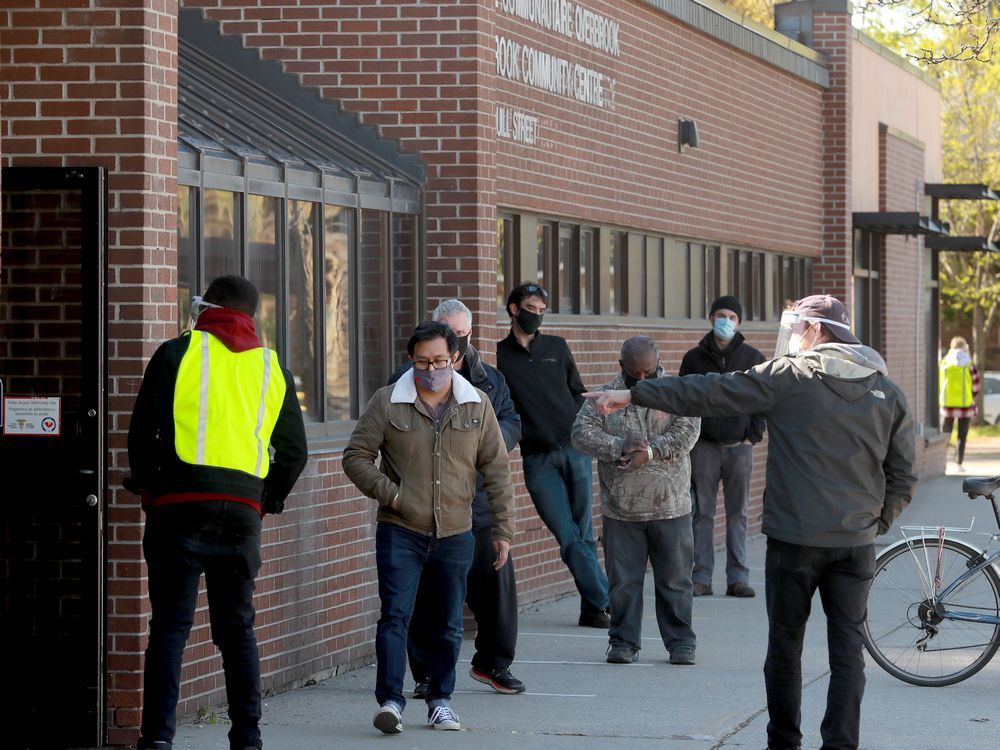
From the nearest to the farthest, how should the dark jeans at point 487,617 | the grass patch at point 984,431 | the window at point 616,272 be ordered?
1. the dark jeans at point 487,617
2. the window at point 616,272
3. the grass patch at point 984,431

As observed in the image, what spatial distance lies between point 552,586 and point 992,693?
404cm

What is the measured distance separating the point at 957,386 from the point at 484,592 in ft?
61.6

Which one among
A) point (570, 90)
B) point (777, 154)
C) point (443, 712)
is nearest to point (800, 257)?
point (777, 154)

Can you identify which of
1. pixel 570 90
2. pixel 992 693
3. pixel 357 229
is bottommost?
pixel 992 693

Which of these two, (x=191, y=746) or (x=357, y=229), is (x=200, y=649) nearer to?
(x=191, y=746)

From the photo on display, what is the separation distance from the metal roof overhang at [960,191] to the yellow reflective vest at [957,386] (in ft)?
8.36

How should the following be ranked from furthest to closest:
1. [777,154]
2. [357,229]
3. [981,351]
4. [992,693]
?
[981,351], [777,154], [357,229], [992,693]

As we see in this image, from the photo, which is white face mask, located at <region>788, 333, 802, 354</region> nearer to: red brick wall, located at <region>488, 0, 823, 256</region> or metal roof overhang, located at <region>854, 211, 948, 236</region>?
red brick wall, located at <region>488, 0, 823, 256</region>

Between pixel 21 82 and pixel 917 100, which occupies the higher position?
pixel 917 100

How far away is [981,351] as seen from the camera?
41.4m

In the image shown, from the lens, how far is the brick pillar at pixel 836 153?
805 inches

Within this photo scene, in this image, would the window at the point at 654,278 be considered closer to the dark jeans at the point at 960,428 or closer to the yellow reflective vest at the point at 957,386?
the dark jeans at the point at 960,428

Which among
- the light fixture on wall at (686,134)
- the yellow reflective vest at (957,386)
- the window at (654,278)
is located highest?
the light fixture on wall at (686,134)

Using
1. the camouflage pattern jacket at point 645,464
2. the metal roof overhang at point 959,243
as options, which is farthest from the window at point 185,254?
the metal roof overhang at point 959,243
